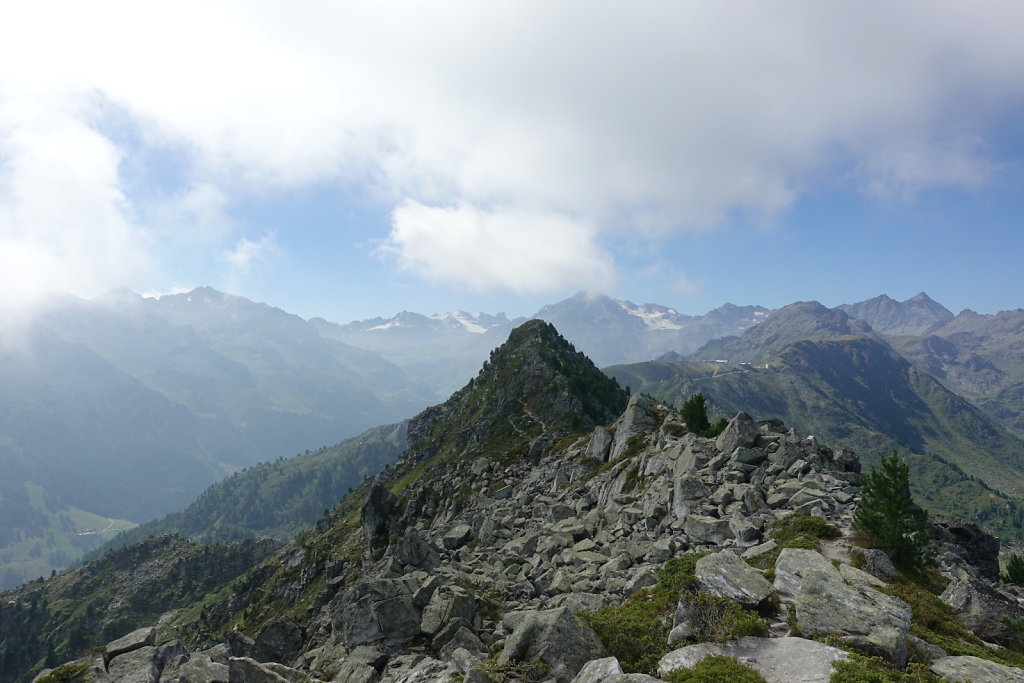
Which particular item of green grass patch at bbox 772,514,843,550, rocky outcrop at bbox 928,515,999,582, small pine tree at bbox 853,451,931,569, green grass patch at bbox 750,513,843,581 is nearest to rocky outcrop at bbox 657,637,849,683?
green grass patch at bbox 750,513,843,581

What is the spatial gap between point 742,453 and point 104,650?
4669cm

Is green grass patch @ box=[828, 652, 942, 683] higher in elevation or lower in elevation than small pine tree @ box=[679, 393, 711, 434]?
lower

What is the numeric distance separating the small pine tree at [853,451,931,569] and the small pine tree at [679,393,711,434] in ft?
106

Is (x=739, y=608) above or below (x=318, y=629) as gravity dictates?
above

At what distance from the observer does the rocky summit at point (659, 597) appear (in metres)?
17.8

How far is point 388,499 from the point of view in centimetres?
9094

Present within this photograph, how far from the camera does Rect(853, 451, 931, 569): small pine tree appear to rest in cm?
2566

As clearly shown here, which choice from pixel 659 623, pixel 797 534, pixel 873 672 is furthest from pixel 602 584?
pixel 873 672

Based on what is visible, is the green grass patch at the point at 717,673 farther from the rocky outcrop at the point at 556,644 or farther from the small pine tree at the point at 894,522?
the small pine tree at the point at 894,522

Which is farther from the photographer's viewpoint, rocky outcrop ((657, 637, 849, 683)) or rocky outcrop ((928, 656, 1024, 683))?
rocky outcrop ((657, 637, 849, 683))

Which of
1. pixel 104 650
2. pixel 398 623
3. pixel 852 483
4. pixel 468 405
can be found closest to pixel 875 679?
pixel 398 623

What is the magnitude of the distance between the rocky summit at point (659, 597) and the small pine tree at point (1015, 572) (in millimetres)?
2231

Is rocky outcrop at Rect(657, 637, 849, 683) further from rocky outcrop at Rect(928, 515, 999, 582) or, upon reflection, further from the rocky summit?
rocky outcrop at Rect(928, 515, 999, 582)

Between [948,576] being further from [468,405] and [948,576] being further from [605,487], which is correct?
[468,405]
